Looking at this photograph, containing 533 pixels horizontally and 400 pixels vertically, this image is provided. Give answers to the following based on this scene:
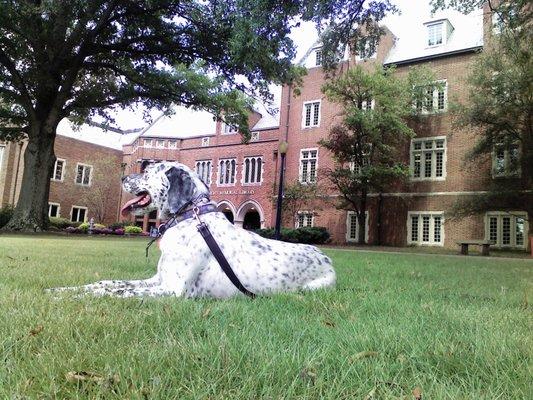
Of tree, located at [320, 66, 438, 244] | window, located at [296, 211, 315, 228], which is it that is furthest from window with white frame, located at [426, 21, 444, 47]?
window, located at [296, 211, 315, 228]

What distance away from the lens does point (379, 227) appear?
95.8 ft

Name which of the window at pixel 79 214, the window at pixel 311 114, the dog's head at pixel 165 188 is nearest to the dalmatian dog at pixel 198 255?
the dog's head at pixel 165 188

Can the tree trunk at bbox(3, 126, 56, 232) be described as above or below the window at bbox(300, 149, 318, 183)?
below

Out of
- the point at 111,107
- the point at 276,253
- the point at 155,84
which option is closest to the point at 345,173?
the point at 155,84

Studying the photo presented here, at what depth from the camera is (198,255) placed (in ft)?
11.6

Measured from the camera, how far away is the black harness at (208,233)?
3.46 m

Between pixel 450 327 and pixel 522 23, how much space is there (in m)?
11.7

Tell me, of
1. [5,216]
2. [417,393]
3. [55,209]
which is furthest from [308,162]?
[417,393]

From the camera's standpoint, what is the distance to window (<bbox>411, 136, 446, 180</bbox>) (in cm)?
2809

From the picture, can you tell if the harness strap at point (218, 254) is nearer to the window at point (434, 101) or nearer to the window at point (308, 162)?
the window at point (434, 101)

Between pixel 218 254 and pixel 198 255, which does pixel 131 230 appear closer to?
pixel 198 255

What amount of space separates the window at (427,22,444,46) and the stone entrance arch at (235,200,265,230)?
17.1m

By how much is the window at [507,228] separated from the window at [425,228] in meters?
2.59

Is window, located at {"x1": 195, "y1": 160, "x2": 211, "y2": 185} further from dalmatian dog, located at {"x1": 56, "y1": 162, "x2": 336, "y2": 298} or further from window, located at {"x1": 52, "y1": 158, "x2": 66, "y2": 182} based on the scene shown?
dalmatian dog, located at {"x1": 56, "y1": 162, "x2": 336, "y2": 298}
